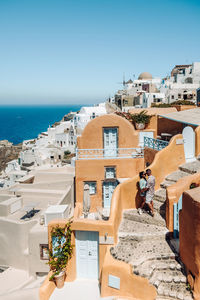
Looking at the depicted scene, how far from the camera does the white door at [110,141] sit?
15203mm

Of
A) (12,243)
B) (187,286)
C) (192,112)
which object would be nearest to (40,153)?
(12,243)

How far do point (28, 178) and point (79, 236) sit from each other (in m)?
15.3

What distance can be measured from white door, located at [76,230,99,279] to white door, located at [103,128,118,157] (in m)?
7.70

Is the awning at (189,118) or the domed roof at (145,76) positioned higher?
the domed roof at (145,76)

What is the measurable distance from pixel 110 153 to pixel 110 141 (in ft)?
2.71

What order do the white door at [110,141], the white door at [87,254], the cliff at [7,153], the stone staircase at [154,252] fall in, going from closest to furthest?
1. the stone staircase at [154,252]
2. the white door at [87,254]
3. the white door at [110,141]
4. the cliff at [7,153]

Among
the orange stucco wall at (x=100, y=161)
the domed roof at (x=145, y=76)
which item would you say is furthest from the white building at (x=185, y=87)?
the orange stucco wall at (x=100, y=161)

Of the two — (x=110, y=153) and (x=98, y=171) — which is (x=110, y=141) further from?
(x=98, y=171)

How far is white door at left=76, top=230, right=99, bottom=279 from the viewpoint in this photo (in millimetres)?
8047

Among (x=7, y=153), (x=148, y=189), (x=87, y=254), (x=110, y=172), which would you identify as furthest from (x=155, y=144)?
(x=7, y=153)

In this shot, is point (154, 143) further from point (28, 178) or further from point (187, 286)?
point (28, 178)

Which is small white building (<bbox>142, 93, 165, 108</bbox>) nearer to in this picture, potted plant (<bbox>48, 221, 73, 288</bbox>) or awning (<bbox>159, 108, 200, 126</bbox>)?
awning (<bbox>159, 108, 200, 126</bbox>)

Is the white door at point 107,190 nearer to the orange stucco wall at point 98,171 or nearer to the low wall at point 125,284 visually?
the orange stucco wall at point 98,171

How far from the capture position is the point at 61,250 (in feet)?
26.0
